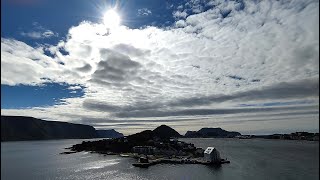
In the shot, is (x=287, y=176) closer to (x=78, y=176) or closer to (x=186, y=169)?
(x=186, y=169)

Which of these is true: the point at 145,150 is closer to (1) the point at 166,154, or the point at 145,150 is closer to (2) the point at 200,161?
(1) the point at 166,154

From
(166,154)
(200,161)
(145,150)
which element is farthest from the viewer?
(145,150)

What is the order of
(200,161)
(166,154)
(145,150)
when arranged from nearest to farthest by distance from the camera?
(200,161) < (166,154) < (145,150)

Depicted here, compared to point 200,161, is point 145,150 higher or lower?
higher

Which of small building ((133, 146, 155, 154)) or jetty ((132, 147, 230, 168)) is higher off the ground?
small building ((133, 146, 155, 154))

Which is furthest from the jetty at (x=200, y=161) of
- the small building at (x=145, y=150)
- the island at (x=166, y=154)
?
the small building at (x=145, y=150)

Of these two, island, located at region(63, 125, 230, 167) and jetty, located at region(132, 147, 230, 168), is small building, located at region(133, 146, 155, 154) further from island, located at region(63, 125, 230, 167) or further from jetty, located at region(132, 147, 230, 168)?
jetty, located at region(132, 147, 230, 168)

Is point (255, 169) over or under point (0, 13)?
under

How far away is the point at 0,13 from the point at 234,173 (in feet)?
→ 307

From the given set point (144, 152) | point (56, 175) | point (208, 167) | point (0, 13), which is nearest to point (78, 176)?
point (56, 175)

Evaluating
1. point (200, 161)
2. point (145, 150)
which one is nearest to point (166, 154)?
point (145, 150)

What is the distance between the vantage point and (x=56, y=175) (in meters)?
98.8

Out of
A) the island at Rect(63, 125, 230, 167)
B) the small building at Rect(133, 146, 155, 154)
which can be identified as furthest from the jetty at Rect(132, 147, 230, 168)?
the small building at Rect(133, 146, 155, 154)

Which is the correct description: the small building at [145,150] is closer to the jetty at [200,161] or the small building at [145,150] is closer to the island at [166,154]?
the island at [166,154]
